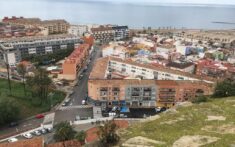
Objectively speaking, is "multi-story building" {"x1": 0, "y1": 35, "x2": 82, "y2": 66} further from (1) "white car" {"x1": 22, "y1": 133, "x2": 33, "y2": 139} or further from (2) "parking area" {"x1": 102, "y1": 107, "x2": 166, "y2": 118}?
(1) "white car" {"x1": 22, "y1": 133, "x2": 33, "y2": 139}

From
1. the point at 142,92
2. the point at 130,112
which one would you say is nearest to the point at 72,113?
the point at 130,112

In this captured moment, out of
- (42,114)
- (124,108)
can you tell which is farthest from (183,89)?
(42,114)

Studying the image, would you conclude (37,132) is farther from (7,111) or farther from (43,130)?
(7,111)

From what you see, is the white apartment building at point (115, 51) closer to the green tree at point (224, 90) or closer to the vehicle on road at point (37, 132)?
the vehicle on road at point (37, 132)

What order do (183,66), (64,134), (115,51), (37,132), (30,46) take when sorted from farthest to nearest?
1. (115,51)
2. (30,46)
3. (183,66)
4. (37,132)
5. (64,134)

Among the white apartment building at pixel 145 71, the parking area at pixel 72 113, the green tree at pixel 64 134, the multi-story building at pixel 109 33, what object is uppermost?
the multi-story building at pixel 109 33

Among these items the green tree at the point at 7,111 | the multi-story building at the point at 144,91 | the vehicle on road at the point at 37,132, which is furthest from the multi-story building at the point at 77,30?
the vehicle on road at the point at 37,132

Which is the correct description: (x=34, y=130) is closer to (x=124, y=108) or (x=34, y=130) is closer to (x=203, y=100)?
(x=124, y=108)
